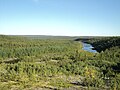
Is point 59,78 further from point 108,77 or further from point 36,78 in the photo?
point 108,77

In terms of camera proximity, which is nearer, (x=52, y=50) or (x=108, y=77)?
(x=108, y=77)

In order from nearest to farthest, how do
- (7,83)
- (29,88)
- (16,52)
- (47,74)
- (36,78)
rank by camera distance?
1. (29,88)
2. (7,83)
3. (36,78)
4. (47,74)
5. (16,52)

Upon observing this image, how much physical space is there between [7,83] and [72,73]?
11.3 meters

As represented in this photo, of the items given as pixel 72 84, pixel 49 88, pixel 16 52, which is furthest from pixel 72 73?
pixel 16 52

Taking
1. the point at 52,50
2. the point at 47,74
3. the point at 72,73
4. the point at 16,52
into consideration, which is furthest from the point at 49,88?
the point at 52,50

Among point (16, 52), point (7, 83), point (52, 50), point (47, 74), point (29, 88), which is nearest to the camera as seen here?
point (29, 88)

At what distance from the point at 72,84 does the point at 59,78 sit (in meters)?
3.46

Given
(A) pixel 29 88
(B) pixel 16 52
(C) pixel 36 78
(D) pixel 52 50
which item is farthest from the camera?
(D) pixel 52 50

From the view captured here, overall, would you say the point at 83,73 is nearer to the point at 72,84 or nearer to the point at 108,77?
the point at 108,77

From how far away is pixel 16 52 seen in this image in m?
66.0

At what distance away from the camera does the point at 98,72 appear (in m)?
36.1

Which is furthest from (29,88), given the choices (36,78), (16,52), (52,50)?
(52,50)

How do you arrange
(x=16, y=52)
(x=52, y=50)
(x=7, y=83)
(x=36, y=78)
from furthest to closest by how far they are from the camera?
1. (x=52, y=50)
2. (x=16, y=52)
3. (x=36, y=78)
4. (x=7, y=83)

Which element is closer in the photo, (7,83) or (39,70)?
(7,83)
